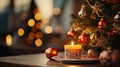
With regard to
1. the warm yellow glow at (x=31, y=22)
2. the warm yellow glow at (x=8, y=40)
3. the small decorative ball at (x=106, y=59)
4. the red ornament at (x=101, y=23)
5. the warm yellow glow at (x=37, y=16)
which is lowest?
the small decorative ball at (x=106, y=59)

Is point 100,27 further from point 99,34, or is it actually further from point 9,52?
point 9,52

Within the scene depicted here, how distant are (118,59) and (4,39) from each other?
2890mm

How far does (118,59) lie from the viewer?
1403mm

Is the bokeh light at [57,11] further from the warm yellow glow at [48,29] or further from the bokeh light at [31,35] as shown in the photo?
the bokeh light at [31,35]

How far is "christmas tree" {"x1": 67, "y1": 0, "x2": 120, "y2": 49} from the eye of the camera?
1.69 m

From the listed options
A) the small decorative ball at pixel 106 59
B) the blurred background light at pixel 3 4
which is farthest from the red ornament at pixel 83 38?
the blurred background light at pixel 3 4

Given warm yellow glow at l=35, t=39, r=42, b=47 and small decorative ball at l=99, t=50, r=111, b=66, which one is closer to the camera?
small decorative ball at l=99, t=50, r=111, b=66

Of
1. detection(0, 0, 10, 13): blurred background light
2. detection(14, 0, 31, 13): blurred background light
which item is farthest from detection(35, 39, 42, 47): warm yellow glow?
detection(0, 0, 10, 13): blurred background light

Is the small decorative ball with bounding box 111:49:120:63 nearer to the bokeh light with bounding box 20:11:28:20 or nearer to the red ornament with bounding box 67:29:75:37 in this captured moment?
the red ornament with bounding box 67:29:75:37

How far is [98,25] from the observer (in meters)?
1.83

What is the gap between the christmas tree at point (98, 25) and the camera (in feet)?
5.53

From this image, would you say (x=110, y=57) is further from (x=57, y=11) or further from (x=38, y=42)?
(x=57, y=11)

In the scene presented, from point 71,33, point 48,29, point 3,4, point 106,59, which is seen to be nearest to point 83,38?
point 71,33

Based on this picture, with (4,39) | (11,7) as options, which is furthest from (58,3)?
(4,39)
